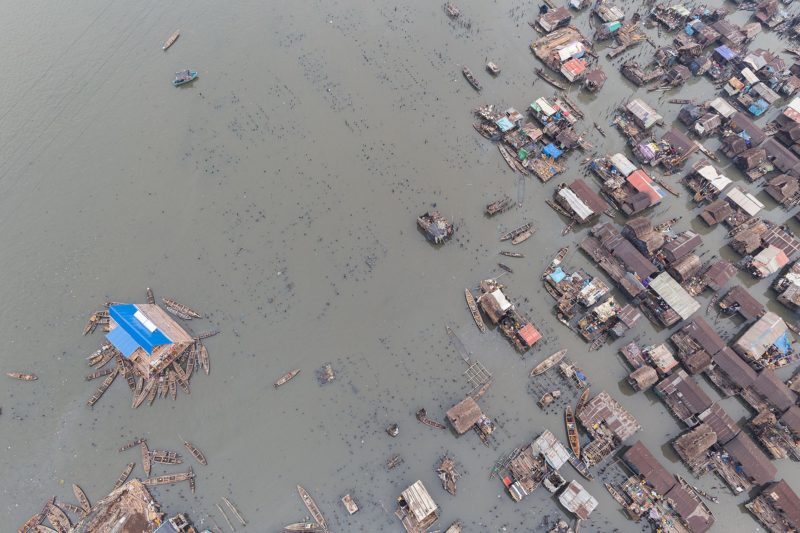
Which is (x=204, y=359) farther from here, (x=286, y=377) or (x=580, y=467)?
(x=580, y=467)

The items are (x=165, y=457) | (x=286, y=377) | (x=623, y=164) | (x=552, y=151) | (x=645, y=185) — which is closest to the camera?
(x=165, y=457)

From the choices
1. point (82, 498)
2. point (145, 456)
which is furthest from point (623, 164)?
point (82, 498)

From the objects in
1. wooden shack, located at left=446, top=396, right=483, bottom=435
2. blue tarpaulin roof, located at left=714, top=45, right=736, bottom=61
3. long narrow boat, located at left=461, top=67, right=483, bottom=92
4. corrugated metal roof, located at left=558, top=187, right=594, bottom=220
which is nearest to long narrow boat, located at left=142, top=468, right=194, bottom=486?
wooden shack, located at left=446, top=396, right=483, bottom=435

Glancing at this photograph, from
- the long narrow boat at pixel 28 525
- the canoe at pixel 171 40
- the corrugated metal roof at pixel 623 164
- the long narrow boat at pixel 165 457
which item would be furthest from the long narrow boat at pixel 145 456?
the corrugated metal roof at pixel 623 164

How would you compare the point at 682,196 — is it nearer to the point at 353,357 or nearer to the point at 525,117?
the point at 525,117

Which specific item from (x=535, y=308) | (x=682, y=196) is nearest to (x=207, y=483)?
(x=535, y=308)

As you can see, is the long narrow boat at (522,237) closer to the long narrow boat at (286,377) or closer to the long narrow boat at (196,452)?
the long narrow boat at (286,377)

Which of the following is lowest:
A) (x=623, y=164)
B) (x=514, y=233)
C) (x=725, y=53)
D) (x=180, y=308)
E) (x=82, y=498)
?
(x=725, y=53)
